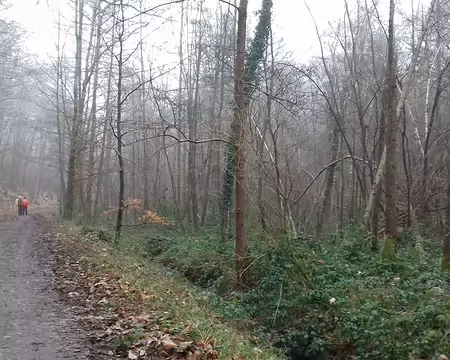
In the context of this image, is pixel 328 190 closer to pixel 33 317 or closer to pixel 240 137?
pixel 240 137

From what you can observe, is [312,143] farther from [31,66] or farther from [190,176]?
[31,66]

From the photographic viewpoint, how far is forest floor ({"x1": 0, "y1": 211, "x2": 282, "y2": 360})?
5.64 m

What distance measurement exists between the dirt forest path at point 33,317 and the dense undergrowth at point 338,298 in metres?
3.54

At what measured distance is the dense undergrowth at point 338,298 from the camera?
7.95m

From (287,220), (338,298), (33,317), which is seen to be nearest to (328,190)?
(287,220)

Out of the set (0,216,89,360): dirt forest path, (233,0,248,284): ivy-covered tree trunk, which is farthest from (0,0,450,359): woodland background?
(0,216,89,360): dirt forest path

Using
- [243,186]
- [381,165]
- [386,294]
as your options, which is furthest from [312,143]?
[386,294]

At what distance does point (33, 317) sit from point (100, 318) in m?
1.04

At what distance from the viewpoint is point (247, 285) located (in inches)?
496

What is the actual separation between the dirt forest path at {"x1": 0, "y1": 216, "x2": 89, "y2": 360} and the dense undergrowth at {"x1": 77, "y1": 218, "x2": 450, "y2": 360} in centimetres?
354

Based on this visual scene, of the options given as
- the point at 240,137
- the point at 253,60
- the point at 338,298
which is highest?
the point at 253,60

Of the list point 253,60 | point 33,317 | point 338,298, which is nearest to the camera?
point 33,317

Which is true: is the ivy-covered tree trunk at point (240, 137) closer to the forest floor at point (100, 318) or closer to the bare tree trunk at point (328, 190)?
the forest floor at point (100, 318)

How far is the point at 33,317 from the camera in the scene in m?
7.11
